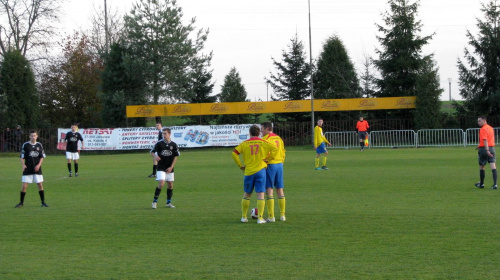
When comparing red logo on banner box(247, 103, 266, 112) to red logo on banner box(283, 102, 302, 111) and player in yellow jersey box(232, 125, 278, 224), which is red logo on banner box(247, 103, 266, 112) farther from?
player in yellow jersey box(232, 125, 278, 224)

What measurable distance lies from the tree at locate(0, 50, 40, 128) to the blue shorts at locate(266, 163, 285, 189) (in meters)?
40.0

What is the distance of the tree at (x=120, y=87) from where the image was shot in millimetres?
49281

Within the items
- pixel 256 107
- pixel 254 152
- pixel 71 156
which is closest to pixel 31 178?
pixel 254 152

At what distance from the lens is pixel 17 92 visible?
46781mm

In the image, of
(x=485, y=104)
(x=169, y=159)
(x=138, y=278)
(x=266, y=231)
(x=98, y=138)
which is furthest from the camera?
(x=485, y=104)

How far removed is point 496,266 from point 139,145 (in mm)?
36985

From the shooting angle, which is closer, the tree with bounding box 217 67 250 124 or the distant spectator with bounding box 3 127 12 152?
the distant spectator with bounding box 3 127 12 152

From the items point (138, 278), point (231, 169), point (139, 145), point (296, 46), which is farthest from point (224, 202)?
point (296, 46)

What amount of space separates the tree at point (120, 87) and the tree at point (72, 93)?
18.5 ft

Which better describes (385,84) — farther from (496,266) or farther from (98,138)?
(496,266)

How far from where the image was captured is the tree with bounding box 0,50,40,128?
46500 millimetres

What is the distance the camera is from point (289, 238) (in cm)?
920

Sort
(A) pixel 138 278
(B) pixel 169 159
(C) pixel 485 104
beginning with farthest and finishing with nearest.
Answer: (C) pixel 485 104 → (B) pixel 169 159 → (A) pixel 138 278

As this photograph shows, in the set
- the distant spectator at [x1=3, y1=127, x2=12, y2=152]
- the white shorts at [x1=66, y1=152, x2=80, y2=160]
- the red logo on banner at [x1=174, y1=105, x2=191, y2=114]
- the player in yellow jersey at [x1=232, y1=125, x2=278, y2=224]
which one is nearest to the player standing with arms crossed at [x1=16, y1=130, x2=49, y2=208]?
the player in yellow jersey at [x1=232, y1=125, x2=278, y2=224]
